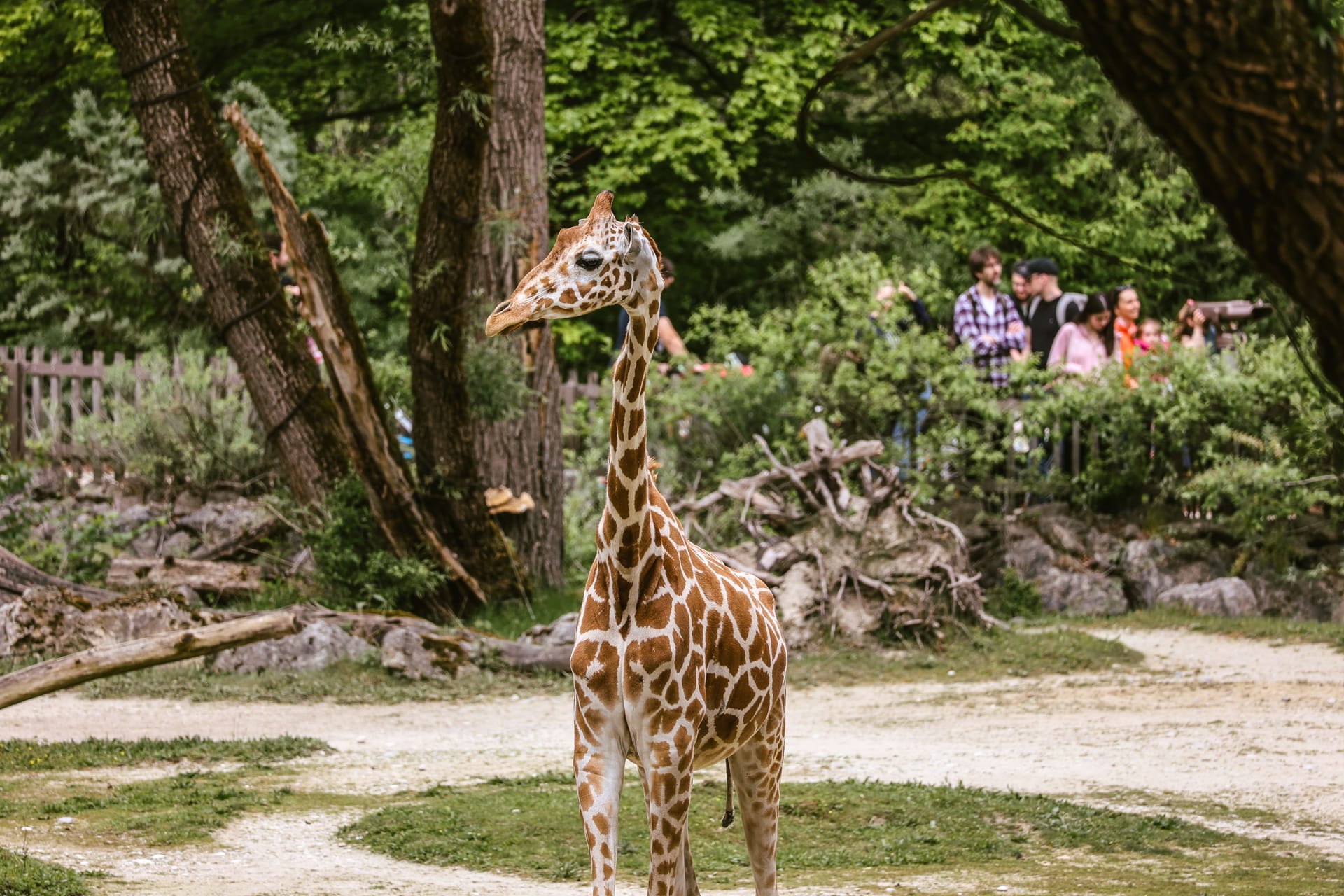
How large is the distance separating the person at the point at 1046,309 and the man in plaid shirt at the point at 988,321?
54cm

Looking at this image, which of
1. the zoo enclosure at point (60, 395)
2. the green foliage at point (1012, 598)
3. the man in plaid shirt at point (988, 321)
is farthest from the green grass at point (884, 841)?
the zoo enclosure at point (60, 395)

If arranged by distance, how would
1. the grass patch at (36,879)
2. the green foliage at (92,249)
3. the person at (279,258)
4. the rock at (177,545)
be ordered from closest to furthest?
the grass patch at (36,879)
the person at (279,258)
the rock at (177,545)
the green foliage at (92,249)

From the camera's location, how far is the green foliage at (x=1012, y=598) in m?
14.0

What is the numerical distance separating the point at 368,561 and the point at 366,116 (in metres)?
18.6

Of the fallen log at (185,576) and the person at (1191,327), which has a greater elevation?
the person at (1191,327)

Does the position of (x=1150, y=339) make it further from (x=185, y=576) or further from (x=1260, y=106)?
(x=1260, y=106)

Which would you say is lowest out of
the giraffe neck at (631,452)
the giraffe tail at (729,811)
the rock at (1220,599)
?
the rock at (1220,599)

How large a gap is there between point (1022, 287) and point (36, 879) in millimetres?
13562

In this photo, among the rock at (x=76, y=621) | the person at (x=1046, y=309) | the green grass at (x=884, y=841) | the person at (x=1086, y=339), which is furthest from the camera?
the person at (x=1046, y=309)

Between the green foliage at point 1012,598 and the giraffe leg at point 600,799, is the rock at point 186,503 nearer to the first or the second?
the green foliage at point 1012,598

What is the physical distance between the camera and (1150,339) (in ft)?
51.7

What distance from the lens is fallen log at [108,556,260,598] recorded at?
1302cm

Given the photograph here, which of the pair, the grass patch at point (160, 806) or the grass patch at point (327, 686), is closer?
the grass patch at point (160, 806)

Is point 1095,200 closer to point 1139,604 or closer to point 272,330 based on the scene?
point 1139,604
